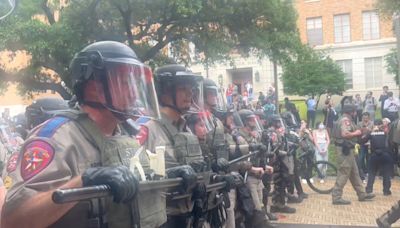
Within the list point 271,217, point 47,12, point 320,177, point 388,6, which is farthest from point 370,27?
point 271,217

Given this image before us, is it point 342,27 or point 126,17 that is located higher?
point 342,27

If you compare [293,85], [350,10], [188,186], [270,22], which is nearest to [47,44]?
[270,22]

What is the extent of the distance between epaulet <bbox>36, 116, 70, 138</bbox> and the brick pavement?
6.13 metres

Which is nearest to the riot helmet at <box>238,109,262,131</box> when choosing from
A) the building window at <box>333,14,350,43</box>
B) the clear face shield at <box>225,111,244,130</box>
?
the clear face shield at <box>225,111,244,130</box>

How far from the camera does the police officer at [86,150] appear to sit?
2.09 m

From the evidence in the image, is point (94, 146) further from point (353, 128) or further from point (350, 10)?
point (350, 10)

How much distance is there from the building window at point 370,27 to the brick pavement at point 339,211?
2582cm

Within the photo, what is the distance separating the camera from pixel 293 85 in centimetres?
2859

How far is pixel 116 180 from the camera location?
199 centimetres

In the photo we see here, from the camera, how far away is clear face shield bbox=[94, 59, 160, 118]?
2.54 metres

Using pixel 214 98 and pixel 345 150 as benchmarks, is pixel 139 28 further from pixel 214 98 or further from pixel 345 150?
pixel 214 98

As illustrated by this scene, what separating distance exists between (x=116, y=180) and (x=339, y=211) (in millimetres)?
7500

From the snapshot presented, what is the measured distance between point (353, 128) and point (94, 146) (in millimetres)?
7695

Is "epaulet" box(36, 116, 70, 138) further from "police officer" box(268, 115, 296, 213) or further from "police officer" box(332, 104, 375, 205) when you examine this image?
"police officer" box(332, 104, 375, 205)
